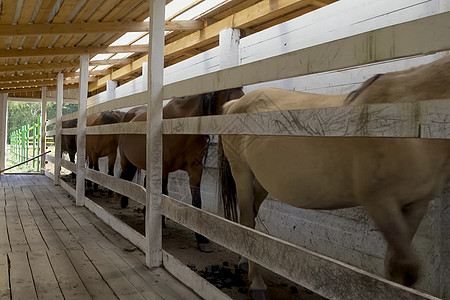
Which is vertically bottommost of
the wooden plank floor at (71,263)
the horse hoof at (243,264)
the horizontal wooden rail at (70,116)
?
the wooden plank floor at (71,263)

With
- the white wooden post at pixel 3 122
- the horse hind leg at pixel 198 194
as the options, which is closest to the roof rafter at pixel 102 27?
the horse hind leg at pixel 198 194

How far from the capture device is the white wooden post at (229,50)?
252 centimetres

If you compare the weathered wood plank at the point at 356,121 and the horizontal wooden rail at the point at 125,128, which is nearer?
the weathered wood plank at the point at 356,121

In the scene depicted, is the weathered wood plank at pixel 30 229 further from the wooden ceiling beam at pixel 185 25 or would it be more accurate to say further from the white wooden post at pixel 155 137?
the wooden ceiling beam at pixel 185 25

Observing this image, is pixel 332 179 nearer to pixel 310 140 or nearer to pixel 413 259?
pixel 310 140

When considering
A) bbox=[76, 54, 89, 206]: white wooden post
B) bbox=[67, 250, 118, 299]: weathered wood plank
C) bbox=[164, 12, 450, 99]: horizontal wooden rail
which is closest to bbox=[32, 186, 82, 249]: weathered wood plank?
bbox=[67, 250, 118, 299]: weathered wood plank

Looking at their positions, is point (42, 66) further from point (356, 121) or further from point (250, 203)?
point (356, 121)

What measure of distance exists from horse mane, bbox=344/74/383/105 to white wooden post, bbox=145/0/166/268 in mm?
1676

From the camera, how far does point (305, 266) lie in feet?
4.77

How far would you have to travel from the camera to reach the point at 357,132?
125 cm

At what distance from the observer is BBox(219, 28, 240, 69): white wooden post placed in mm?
2523

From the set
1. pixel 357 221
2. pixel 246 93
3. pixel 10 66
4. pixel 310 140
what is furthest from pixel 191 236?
pixel 10 66

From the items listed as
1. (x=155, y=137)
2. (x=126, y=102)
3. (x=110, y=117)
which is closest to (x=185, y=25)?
(x=110, y=117)

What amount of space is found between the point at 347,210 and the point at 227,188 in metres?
0.97
